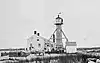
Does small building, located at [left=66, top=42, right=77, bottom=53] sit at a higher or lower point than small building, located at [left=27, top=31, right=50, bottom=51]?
lower

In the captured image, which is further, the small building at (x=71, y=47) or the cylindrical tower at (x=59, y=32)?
the cylindrical tower at (x=59, y=32)

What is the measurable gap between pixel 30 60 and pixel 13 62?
1.61m

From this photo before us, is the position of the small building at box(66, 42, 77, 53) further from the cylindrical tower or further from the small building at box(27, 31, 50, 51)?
the small building at box(27, 31, 50, 51)

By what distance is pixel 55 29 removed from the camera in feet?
102

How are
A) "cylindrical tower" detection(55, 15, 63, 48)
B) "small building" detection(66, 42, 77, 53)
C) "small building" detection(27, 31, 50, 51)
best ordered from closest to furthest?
"small building" detection(66, 42, 77, 53) < "cylindrical tower" detection(55, 15, 63, 48) < "small building" detection(27, 31, 50, 51)

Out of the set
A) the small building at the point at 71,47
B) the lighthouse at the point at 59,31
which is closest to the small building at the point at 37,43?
the lighthouse at the point at 59,31

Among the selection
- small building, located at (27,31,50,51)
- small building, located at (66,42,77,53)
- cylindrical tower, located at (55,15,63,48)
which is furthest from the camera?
small building, located at (27,31,50,51)

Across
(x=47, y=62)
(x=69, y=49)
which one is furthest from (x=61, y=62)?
(x=69, y=49)

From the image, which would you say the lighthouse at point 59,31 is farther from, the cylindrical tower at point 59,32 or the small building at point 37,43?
the small building at point 37,43

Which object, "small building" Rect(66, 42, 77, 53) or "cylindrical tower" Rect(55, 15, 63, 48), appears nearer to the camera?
"small building" Rect(66, 42, 77, 53)

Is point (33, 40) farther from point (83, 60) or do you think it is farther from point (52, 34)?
point (83, 60)

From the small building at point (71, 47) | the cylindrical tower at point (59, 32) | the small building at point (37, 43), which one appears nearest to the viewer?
the small building at point (71, 47)

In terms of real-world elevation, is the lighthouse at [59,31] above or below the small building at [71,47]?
above

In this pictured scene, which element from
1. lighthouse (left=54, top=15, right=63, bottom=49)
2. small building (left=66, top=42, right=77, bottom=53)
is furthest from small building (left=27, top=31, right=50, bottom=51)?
small building (left=66, top=42, right=77, bottom=53)
